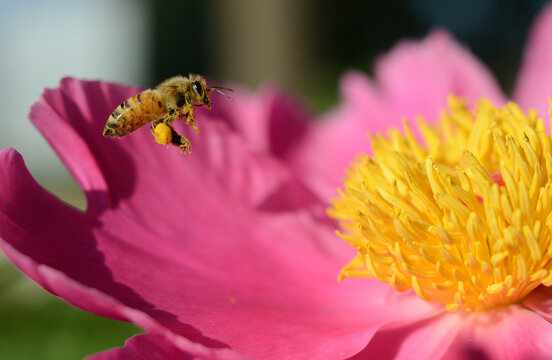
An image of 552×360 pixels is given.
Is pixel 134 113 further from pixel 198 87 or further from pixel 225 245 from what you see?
pixel 225 245

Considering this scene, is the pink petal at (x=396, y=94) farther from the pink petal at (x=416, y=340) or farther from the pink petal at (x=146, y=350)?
the pink petal at (x=146, y=350)

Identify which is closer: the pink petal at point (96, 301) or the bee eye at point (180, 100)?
the pink petal at point (96, 301)

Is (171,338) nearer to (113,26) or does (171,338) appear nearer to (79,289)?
(79,289)

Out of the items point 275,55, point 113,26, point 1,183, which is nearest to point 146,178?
point 1,183

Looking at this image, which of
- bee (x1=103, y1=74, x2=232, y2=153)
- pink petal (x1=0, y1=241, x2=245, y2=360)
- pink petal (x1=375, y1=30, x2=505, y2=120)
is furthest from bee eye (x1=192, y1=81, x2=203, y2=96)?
pink petal (x1=375, y1=30, x2=505, y2=120)

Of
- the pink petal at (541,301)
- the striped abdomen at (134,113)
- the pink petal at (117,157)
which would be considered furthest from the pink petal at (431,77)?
the striped abdomen at (134,113)

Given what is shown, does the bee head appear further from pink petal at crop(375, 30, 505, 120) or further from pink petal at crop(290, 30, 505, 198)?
pink petal at crop(375, 30, 505, 120)
